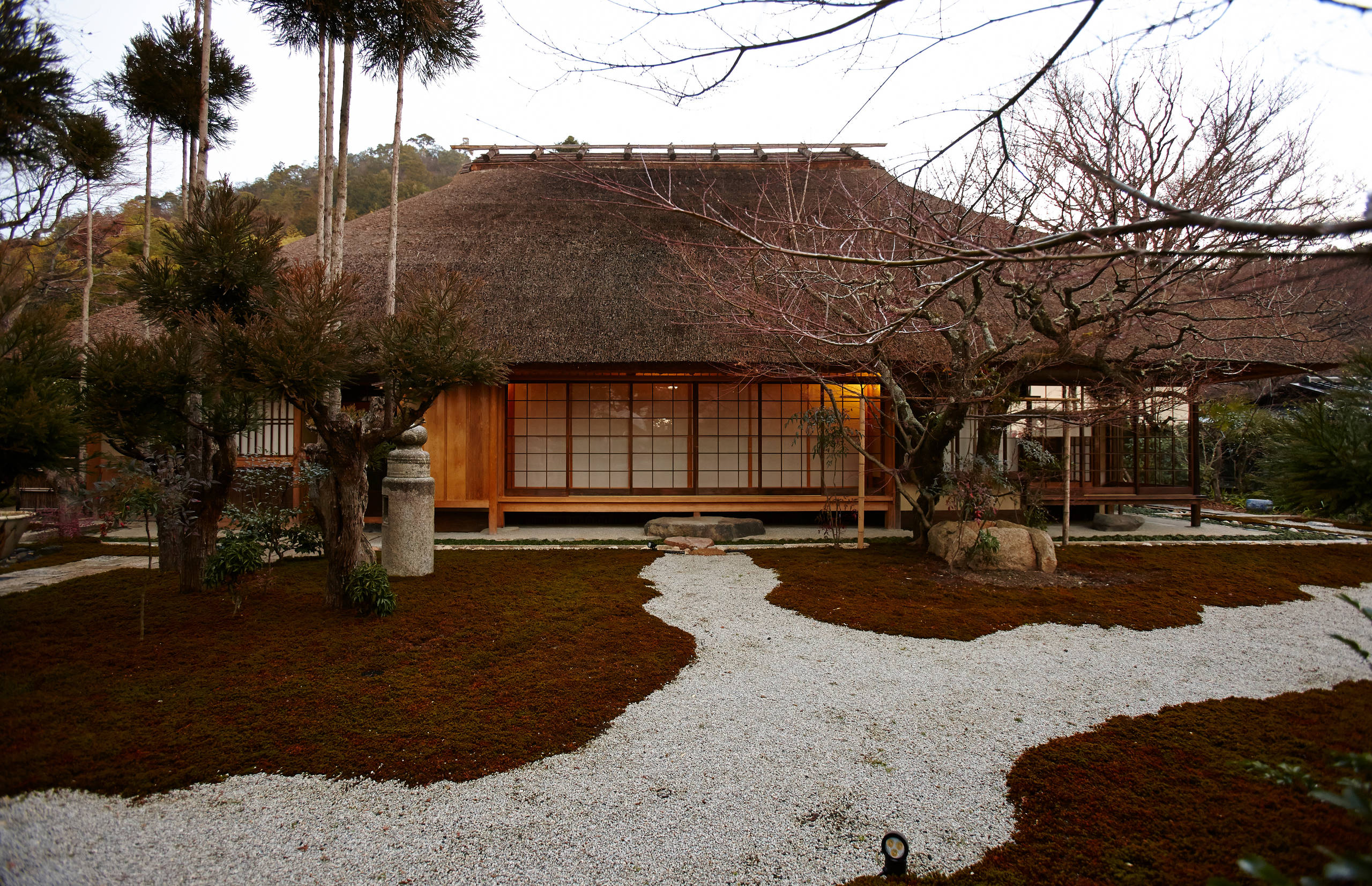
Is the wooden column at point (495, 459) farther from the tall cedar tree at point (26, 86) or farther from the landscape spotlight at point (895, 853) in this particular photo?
the landscape spotlight at point (895, 853)

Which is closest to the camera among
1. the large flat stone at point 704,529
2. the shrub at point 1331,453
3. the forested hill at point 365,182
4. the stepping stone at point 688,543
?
the shrub at point 1331,453

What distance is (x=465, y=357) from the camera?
438 cm

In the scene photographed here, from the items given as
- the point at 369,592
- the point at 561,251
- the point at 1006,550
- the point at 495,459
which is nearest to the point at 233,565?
the point at 369,592

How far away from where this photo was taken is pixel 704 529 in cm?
798

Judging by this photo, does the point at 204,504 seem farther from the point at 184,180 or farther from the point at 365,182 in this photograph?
the point at 365,182

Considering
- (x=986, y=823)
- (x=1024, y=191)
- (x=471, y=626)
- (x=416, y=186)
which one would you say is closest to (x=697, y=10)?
(x=986, y=823)

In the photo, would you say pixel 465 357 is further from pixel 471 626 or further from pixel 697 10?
pixel 697 10

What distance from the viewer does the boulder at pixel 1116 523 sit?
9.03 meters

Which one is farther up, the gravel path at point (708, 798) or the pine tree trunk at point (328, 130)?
the pine tree trunk at point (328, 130)

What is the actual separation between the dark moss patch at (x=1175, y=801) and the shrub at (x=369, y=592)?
11.5 feet

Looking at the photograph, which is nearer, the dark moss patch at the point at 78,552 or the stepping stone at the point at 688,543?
the dark moss patch at the point at 78,552

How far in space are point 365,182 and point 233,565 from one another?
83.0 feet

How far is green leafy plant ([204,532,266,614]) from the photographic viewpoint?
4332 mm

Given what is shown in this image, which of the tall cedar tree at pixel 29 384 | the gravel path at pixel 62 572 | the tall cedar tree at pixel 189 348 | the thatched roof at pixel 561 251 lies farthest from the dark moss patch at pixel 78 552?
the tall cedar tree at pixel 29 384
